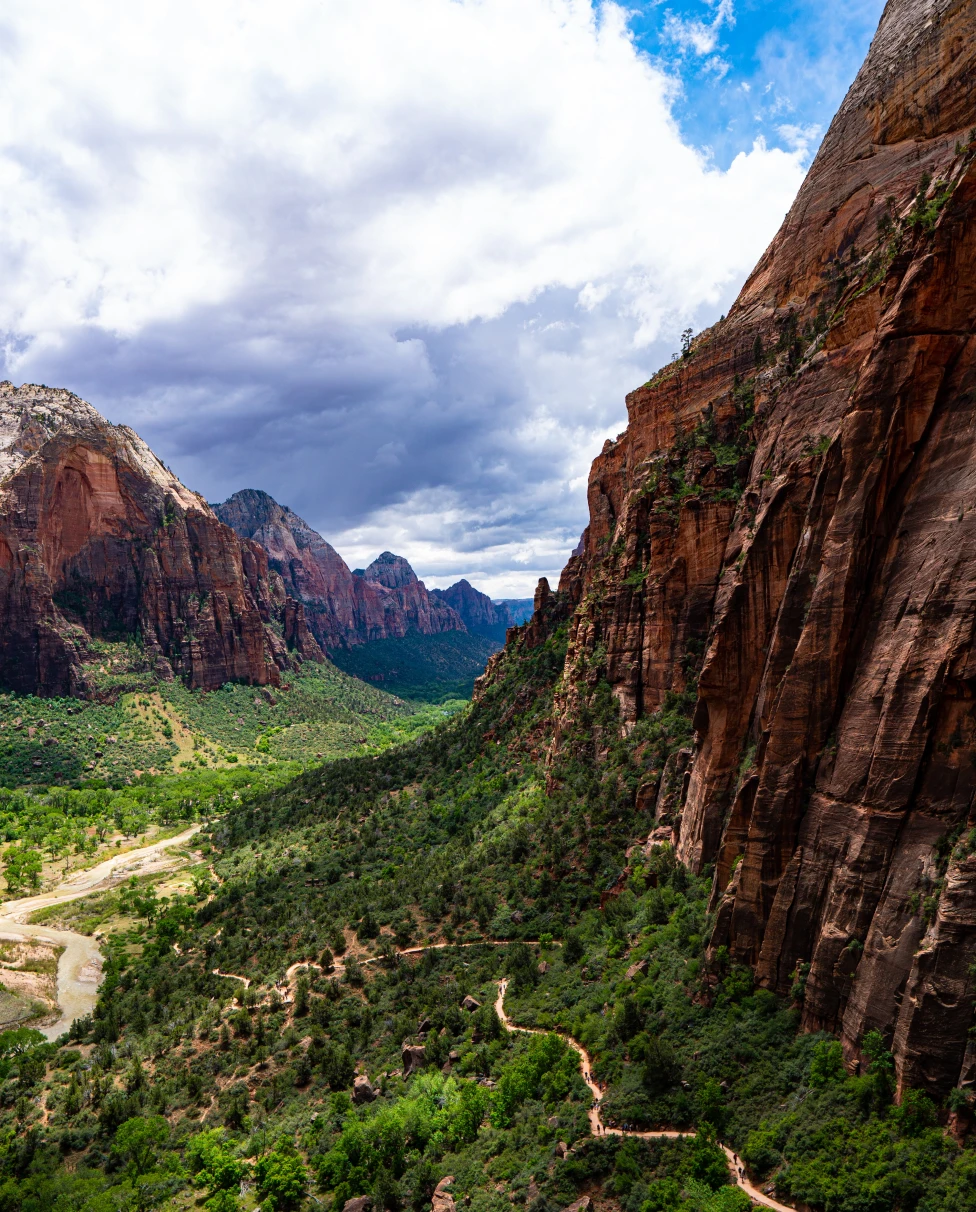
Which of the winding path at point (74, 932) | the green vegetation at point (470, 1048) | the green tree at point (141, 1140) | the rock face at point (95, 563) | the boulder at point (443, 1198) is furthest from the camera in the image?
the rock face at point (95, 563)

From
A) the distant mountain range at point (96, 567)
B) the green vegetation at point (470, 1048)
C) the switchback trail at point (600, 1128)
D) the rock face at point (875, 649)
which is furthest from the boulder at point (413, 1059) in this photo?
the distant mountain range at point (96, 567)

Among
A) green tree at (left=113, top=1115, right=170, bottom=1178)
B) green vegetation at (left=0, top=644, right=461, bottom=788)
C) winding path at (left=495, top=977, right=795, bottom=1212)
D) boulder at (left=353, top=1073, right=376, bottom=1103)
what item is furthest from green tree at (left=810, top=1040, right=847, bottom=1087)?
green vegetation at (left=0, top=644, right=461, bottom=788)

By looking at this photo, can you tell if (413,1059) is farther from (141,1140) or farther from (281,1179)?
(141,1140)

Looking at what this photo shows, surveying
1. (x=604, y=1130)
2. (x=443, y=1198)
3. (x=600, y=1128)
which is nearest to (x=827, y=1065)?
(x=604, y=1130)

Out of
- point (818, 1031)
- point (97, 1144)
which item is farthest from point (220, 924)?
point (818, 1031)

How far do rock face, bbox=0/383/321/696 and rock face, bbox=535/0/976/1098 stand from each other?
166261mm

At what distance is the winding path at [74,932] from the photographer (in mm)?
60500

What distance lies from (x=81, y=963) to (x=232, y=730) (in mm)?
102081

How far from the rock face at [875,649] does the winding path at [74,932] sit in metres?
57.4

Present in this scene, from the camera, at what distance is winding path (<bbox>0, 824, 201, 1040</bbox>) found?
198 feet

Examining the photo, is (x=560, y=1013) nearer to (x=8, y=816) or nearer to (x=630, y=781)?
(x=630, y=781)

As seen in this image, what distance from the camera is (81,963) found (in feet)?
222

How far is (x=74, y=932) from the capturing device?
246ft

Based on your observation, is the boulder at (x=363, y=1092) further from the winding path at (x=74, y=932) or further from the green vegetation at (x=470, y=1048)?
the winding path at (x=74, y=932)
